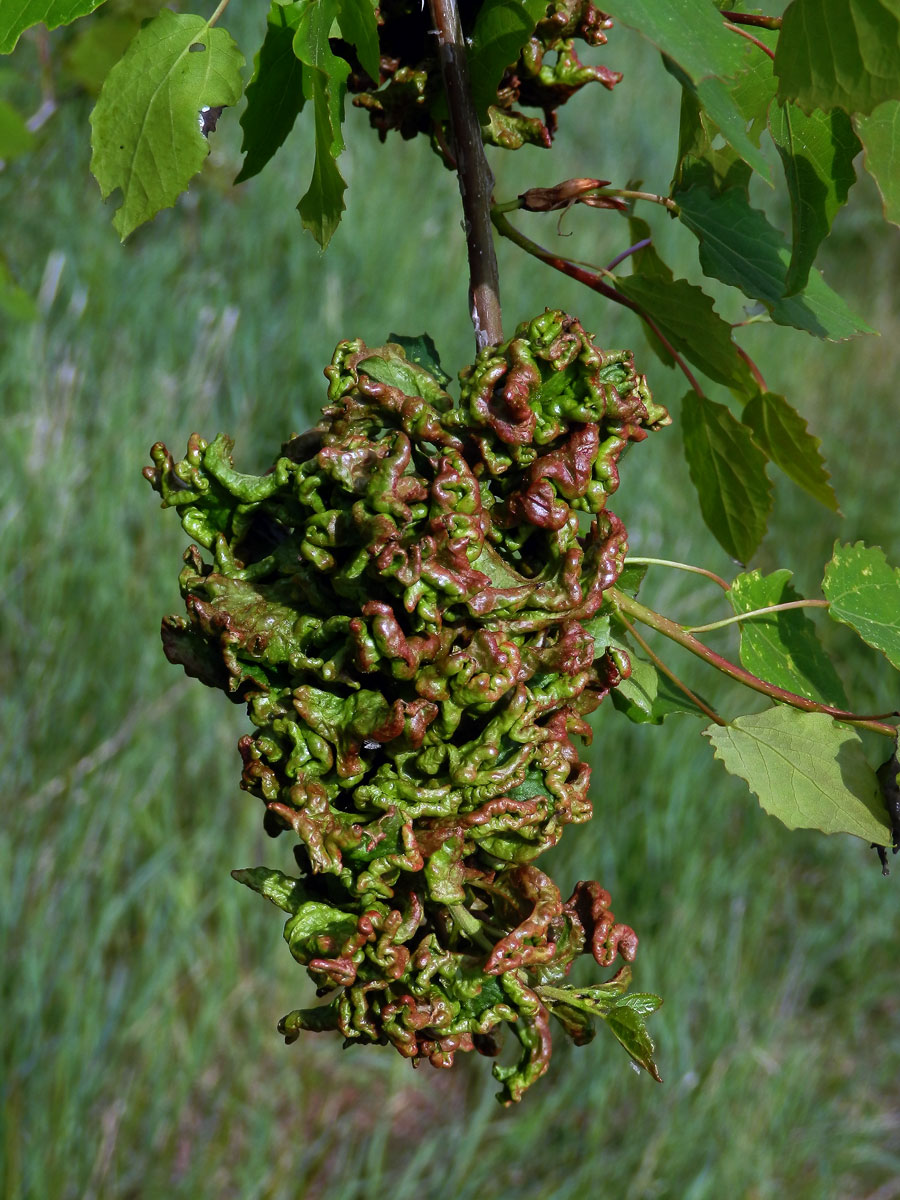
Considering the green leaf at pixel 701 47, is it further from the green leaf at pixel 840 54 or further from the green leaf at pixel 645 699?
the green leaf at pixel 645 699

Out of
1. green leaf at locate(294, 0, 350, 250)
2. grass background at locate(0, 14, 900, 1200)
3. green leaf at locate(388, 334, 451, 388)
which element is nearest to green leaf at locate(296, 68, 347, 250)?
green leaf at locate(294, 0, 350, 250)

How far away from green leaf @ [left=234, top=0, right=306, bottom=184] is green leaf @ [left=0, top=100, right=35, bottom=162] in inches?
31.6

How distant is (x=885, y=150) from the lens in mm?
659

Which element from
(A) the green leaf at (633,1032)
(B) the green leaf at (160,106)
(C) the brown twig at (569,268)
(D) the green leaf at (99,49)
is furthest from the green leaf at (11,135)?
(A) the green leaf at (633,1032)

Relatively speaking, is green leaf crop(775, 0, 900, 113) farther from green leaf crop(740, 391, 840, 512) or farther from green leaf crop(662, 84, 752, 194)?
green leaf crop(740, 391, 840, 512)

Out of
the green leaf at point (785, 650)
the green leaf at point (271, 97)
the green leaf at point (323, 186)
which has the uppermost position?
→ the green leaf at point (271, 97)

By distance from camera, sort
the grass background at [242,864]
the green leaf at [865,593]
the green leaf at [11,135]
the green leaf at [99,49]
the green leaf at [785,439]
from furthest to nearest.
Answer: the grass background at [242,864] → the green leaf at [99,49] → the green leaf at [11,135] → the green leaf at [785,439] → the green leaf at [865,593]

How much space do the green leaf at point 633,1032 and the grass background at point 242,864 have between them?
2.02m

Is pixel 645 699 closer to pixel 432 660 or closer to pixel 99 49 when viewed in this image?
pixel 432 660

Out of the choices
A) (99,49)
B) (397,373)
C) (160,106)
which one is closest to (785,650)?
(397,373)

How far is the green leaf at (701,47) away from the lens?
1.86 ft

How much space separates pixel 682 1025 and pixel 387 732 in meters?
2.79

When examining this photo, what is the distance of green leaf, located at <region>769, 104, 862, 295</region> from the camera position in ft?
2.42

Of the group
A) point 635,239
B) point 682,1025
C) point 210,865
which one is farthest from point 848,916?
point 635,239
